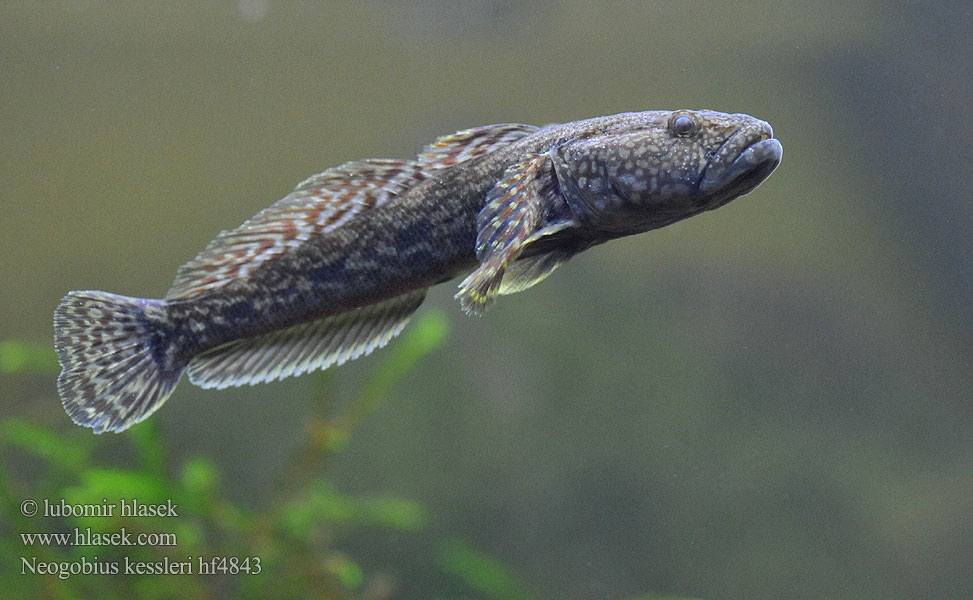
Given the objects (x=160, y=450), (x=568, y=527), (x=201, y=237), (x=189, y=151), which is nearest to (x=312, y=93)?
(x=189, y=151)

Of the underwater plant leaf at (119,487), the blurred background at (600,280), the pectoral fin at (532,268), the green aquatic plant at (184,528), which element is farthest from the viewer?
the blurred background at (600,280)

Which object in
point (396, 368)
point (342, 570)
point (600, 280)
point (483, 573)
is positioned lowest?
point (483, 573)

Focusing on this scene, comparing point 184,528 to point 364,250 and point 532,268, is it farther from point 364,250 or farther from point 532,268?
point 532,268

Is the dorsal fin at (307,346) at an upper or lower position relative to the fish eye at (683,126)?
lower

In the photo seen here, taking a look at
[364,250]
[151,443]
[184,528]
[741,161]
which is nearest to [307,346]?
[364,250]

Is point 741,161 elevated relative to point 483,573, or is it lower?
elevated

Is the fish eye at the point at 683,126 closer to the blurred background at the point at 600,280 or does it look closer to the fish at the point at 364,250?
the fish at the point at 364,250

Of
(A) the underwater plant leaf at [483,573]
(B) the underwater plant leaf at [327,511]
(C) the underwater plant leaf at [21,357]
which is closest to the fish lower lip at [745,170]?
(B) the underwater plant leaf at [327,511]

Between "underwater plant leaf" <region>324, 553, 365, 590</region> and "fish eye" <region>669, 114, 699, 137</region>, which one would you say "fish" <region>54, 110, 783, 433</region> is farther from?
"underwater plant leaf" <region>324, 553, 365, 590</region>

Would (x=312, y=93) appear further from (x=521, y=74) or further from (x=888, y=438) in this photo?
(x=888, y=438)
